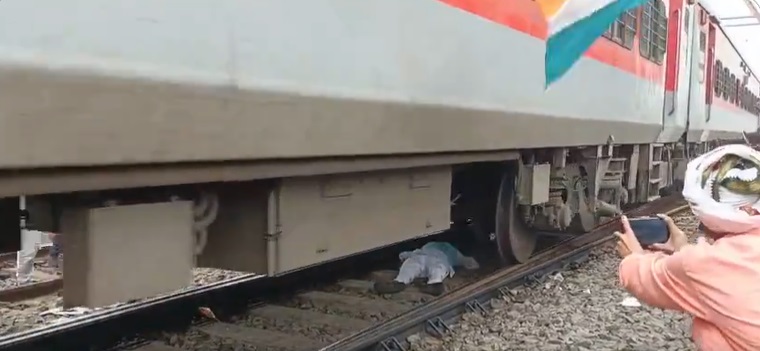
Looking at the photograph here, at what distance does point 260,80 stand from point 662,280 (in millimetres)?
1404

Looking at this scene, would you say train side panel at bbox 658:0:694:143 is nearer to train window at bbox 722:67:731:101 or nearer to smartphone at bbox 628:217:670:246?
train window at bbox 722:67:731:101

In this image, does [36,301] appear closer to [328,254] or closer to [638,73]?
[328,254]

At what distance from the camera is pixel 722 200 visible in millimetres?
2219

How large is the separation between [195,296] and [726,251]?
3.69m

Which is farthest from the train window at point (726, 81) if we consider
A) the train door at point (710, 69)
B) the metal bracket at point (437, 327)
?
the metal bracket at point (437, 327)

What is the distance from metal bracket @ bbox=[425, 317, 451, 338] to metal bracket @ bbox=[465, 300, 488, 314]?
0.45 m

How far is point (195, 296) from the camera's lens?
5172 mm

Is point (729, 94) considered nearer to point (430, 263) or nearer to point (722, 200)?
point (430, 263)

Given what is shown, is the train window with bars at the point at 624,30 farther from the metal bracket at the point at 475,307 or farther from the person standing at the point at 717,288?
the person standing at the point at 717,288

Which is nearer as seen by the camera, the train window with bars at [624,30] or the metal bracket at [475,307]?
the metal bracket at [475,307]

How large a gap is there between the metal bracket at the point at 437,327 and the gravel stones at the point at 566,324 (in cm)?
5

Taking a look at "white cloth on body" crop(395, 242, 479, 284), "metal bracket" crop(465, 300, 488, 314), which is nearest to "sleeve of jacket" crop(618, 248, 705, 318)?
"metal bracket" crop(465, 300, 488, 314)

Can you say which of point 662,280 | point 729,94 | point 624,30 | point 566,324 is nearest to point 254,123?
point 662,280

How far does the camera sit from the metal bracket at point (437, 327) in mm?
4723
